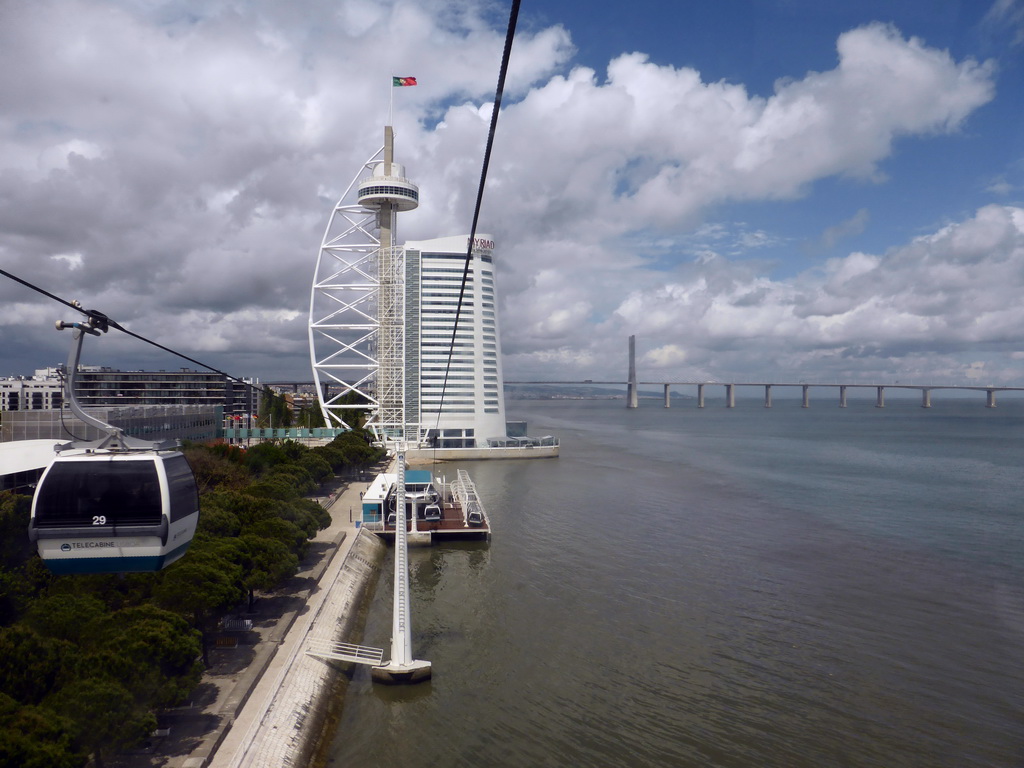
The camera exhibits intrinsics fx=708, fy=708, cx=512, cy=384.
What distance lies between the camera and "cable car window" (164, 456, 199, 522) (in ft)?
21.8

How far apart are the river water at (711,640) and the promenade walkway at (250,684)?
118 centimetres

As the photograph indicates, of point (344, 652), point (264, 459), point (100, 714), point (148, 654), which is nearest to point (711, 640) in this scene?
point (344, 652)

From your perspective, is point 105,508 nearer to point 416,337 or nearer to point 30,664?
point 30,664

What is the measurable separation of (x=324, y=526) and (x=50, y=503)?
13238mm

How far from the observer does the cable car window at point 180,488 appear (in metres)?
6.64

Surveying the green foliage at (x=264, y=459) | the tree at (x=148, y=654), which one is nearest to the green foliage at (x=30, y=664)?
the tree at (x=148, y=654)

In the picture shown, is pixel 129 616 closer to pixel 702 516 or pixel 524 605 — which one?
pixel 524 605

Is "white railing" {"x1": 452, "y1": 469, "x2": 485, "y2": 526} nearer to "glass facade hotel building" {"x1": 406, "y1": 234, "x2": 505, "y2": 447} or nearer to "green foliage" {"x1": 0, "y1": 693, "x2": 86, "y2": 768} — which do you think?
"green foliage" {"x1": 0, "y1": 693, "x2": 86, "y2": 768}

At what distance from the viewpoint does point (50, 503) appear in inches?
251

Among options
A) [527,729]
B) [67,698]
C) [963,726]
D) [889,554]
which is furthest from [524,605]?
[889,554]

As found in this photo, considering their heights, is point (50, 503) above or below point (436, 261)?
below

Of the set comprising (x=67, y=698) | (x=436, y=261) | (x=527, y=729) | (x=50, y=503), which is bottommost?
(x=527, y=729)

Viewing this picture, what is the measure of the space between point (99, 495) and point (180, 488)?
68 cm

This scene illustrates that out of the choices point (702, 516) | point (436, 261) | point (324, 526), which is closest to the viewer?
point (324, 526)
